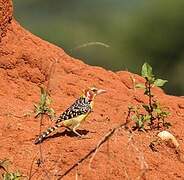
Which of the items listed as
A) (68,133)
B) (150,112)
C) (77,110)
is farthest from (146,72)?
(68,133)

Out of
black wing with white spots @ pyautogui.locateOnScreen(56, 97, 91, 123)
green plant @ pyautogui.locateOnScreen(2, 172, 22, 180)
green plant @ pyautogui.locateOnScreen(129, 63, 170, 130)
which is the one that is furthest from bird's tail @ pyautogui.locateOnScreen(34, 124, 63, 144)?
green plant @ pyautogui.locateOnScreen(129, 63, 170, 130)

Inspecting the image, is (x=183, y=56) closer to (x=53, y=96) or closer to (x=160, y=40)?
(x=160, y=40)

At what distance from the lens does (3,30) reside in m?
9.30

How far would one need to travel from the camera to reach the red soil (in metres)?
6.87

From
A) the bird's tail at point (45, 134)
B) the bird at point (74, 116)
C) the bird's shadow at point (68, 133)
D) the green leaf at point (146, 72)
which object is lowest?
the bird's tail at point (45, 134)

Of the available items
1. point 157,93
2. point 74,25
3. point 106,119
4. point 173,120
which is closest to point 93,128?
point 106,119

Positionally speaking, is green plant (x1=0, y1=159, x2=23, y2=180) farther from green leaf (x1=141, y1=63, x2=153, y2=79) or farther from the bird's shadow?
green leaf (x1=141, y1=63, x2=153, y2=79)

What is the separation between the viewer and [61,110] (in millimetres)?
8516

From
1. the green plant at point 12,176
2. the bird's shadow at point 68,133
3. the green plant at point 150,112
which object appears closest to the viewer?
the green plant at point 12,176

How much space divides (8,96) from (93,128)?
1272mm

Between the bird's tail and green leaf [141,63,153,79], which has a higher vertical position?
green leaf [141,63,153,79]

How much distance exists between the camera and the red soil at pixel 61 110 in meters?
6.87

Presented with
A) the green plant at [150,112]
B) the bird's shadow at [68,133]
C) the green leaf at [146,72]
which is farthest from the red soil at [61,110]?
the green leaf at [146,72]

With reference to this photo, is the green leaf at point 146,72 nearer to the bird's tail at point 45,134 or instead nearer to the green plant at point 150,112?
the green plant at point 150,112
